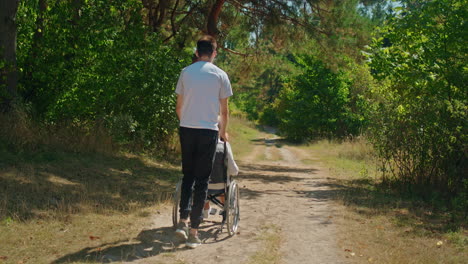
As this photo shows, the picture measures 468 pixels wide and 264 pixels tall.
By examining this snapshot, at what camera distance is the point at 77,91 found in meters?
11.9

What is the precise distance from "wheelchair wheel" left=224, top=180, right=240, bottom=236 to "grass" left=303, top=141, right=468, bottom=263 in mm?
1363

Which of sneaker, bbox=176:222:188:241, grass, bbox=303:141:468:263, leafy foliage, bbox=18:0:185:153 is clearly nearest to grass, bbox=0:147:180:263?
sneaker, bbox=176:222:188:241

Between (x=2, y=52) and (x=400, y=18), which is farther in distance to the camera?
(x=400, y=18)

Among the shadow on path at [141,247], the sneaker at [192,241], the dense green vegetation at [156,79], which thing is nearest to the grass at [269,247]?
the shadow on path at [141,247]

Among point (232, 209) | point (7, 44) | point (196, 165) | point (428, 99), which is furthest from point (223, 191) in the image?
point (7, 44)

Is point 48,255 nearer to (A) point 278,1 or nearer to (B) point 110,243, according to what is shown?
(B) point 110,243

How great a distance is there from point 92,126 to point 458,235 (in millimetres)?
8893

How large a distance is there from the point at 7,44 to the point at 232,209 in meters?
7.05

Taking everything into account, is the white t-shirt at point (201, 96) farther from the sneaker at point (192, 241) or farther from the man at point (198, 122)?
the sneaker at point (192, 241)

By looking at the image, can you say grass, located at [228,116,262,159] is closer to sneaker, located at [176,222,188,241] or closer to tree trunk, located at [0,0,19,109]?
tree trunk, located at [0,0,19,109]

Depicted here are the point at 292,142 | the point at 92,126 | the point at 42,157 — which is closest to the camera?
the point at 42,157

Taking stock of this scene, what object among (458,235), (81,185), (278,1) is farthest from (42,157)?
(278,1)

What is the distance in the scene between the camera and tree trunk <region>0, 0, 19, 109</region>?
413 inches

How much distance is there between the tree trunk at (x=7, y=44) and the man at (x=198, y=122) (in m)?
6.44
